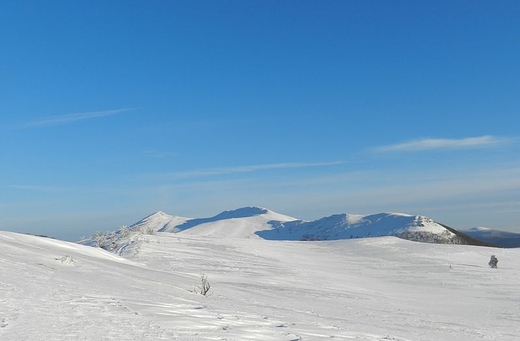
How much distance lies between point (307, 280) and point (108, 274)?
1307 cm

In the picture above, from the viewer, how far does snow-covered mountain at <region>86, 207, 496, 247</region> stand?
272 feet

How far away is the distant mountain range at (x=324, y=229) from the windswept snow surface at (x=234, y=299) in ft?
49.9

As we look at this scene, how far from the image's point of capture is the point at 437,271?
33750mm

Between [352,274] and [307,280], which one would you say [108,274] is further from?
[352,274]

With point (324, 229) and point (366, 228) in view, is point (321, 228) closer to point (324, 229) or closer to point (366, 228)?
point (324, 229)

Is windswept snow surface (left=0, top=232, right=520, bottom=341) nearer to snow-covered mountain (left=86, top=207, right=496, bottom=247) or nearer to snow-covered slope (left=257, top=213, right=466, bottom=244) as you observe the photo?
snow-covered mountain (left=86, top=207, right=496, bottom=247)

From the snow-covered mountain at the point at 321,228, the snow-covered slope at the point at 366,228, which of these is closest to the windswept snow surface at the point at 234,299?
the snow-covered mountain at the point at 321,228

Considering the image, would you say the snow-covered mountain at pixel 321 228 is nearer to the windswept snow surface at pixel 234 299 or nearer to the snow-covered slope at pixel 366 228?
the snow-covered slope at pixel 366 228

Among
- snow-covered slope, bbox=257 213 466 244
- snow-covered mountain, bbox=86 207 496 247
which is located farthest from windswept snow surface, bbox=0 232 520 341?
snow-covered slope, bbox=257 213 466 244

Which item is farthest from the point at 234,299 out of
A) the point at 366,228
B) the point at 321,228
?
the point at 321,228

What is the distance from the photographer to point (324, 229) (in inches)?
4985

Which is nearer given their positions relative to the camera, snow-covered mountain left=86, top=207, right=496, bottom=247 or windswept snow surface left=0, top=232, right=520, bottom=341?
windswept snow surface left=0, top=232, right=520, bottom=341

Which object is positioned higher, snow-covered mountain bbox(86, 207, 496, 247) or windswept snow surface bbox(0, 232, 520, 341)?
snow-covered mountain bbox(86, 207, 496, 247)

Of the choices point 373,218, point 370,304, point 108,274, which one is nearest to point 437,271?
point 370,304
